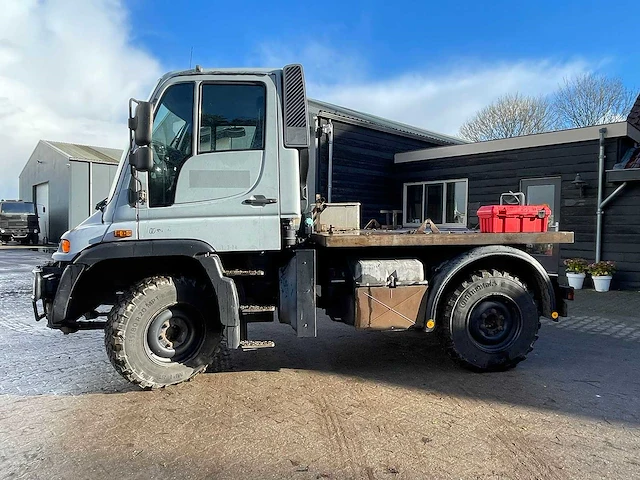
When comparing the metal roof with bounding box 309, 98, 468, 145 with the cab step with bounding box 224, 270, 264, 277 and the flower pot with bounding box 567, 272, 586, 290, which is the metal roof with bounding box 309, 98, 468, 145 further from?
the cab step with bounding box 224, 270, 264, 277

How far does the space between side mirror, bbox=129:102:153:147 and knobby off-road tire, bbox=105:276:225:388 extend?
1193mm

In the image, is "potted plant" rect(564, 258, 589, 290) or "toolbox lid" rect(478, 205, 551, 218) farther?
"potted plant" rect(564, 258, 589, 290)

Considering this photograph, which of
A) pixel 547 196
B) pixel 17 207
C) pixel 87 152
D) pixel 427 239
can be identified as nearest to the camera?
pixel 427 239

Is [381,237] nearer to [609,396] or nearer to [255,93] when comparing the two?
[255,93]

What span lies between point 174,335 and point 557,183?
9521mm

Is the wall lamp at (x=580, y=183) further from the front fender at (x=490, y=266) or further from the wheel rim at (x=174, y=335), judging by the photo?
the wheel rim at (x=174, y=335)

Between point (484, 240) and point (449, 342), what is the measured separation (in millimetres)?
1067

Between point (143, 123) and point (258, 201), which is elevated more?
point (143, 123)

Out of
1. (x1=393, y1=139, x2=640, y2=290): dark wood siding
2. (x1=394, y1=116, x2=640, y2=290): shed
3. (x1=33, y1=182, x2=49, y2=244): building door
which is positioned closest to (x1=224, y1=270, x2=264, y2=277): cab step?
(x1=393, y1=139, x2=640, y2=290): dark wood siding

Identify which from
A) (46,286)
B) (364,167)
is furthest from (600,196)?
(46,286)

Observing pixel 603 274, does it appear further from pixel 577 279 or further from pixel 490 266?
pixel 490 266

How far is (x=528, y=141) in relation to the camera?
420 inches

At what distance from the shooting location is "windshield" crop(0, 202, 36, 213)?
23750 mm

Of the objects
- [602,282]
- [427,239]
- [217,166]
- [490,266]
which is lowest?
[602,282]
